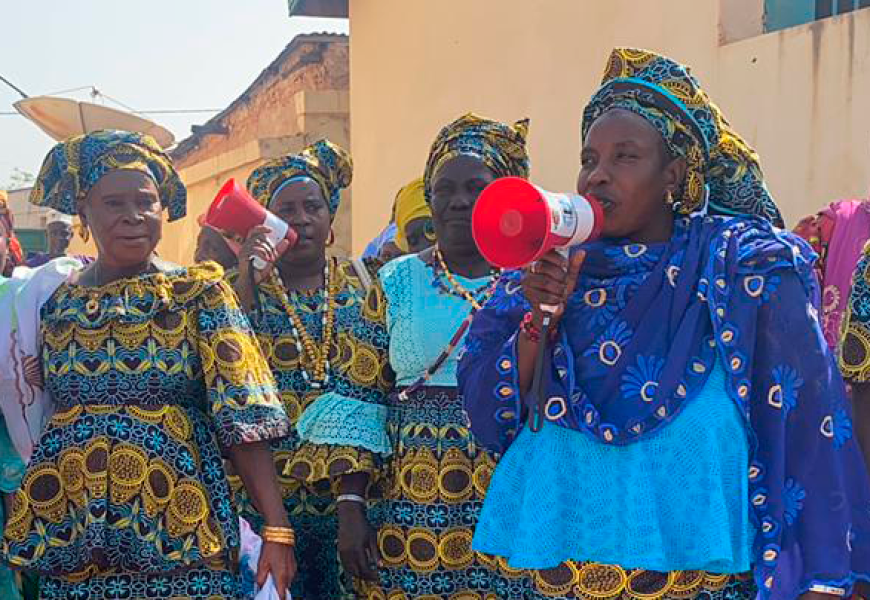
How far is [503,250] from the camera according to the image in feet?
8.38

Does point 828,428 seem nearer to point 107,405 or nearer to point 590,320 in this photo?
point 590,320

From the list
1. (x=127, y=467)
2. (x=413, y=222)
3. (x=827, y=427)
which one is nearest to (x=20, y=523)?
(x=127, y=467)

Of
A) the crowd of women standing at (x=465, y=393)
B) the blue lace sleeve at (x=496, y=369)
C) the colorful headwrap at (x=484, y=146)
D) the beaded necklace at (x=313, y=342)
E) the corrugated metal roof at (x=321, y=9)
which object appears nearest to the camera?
the crowd of women standing at (x=465, y=393)

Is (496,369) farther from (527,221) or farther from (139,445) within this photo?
(139,445)

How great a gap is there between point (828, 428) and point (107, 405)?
2.04 meters

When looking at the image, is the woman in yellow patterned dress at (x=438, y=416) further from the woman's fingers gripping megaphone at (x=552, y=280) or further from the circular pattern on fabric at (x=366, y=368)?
the woman's fingers gripping megaphone at (x=552, y=280)

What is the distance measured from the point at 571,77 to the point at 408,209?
322 centimetres

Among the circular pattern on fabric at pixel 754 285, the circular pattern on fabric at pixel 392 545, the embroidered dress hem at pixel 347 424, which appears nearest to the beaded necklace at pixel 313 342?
the embroidered dress hem at pixel 347 424

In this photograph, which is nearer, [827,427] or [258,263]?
[827,427]

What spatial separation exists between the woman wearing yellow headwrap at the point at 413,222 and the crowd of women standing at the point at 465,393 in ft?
0.18

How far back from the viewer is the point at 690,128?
2.73 metres

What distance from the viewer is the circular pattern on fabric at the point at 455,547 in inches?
152

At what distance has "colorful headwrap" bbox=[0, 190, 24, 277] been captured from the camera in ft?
18.8

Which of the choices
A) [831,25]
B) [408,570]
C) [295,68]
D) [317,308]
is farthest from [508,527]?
[295,68]
